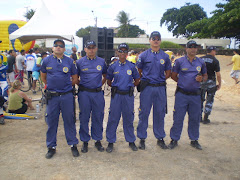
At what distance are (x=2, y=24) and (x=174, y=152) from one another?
16.5 meters

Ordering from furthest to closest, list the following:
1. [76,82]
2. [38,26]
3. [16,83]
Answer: [38,26], [16,83], [76,82]

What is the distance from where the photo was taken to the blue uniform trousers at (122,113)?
3.94 meters

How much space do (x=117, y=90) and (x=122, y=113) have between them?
46 cm

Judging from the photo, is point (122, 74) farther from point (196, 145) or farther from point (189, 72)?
point (196, 145)

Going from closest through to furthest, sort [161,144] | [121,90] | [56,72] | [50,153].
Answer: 1. [56,72]
2. [50,153]
3. [121,90]
4. [161,144]

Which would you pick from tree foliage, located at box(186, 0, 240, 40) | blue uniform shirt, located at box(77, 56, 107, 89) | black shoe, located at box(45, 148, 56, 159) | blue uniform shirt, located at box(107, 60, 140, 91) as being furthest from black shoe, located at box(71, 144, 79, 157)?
tree foliage, located at box(186, 0, 240, 40)

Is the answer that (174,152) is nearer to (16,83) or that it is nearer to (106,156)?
(106,156)

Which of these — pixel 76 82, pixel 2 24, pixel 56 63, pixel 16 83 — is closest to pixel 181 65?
pixel 76 82

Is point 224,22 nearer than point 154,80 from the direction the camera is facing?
No

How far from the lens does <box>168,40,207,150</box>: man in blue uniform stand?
13.3 ft

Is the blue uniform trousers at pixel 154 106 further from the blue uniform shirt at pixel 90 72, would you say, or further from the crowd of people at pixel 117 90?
the blue uniform shirt at pixel 90 72

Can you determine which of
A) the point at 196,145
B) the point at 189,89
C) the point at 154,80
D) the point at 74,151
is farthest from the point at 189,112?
the point at 74,151

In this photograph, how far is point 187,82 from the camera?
4.04 meters

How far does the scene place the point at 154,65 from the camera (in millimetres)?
4031
